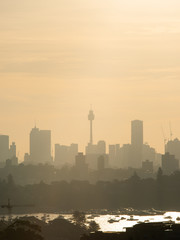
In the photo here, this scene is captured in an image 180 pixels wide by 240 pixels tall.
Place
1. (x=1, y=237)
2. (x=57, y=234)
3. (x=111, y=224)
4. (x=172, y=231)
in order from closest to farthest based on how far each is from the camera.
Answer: (x=172, y=231) < (x=1, y=237) < (x=57, y=234) < (x=111, y=224)

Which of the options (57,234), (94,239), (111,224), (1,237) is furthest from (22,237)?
(111,224)

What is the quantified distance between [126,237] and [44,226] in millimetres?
77748

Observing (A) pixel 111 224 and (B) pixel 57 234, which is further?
(A) pixel 111 224

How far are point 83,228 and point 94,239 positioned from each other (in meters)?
75.1

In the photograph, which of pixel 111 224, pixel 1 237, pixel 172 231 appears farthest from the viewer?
pixel 111 224

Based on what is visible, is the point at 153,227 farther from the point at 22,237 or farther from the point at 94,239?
the point at 22,237

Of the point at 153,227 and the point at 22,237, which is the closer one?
the point at 153,227

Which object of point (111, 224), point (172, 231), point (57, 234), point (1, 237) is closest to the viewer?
point (172, 231)

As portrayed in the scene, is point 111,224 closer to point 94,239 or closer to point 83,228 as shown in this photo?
point 83,228

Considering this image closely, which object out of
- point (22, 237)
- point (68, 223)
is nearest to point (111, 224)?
point (68, 223)

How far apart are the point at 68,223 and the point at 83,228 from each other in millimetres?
3487

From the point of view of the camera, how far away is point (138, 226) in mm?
66188

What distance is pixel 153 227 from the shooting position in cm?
6562

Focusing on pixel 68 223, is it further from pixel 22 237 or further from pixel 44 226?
pixel 22 237
